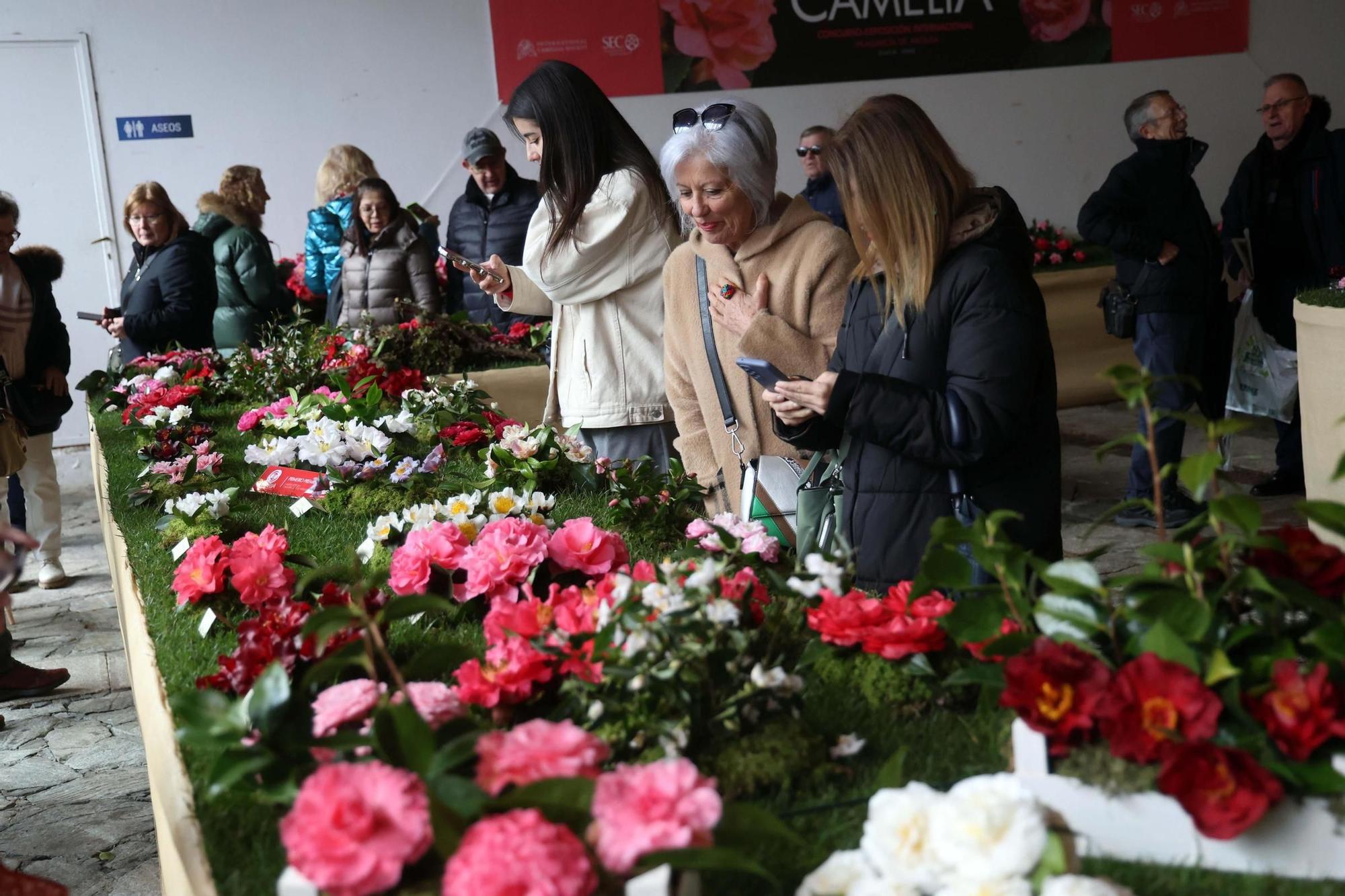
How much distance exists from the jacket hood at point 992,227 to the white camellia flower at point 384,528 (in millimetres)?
965

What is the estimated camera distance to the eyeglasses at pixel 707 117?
2334 mm

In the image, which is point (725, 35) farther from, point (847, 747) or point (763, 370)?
point (847, 747)

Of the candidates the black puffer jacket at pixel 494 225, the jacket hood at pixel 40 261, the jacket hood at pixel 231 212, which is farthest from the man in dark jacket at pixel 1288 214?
the jacket hood at pixel 40 261

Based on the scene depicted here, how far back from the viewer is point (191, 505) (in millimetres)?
2342

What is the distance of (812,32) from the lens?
30.2 ft

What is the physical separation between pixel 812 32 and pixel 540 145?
269 inches

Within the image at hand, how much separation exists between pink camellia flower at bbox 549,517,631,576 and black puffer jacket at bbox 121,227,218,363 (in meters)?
3.87

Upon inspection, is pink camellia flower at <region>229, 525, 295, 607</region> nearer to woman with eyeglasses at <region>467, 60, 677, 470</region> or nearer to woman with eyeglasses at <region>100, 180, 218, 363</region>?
woman with eyeglasses at <region>467, 60, 677, 470</region>

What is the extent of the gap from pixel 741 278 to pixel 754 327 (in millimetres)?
140

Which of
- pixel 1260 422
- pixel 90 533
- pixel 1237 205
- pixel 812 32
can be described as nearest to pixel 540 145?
pixel 1237 205

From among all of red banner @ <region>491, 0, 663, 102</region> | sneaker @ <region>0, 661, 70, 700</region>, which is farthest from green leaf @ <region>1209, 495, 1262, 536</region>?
red banner @ <region>491, 0, 663, 102</region>

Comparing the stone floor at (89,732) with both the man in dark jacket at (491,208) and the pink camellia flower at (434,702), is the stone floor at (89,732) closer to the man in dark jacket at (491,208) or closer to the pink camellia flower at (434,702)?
the pink camellia flower at (434,702)

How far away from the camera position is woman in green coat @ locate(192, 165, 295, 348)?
5.63 metres

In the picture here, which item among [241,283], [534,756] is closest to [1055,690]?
[534,756]
